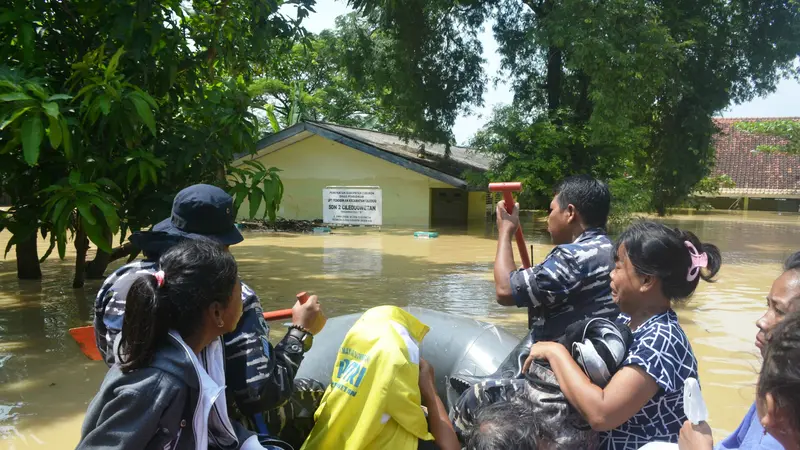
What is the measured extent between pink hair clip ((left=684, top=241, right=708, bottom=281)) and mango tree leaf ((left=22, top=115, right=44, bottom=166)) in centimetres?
318

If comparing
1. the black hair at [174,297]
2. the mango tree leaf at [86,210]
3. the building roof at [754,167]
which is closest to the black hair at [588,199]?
the black hair at [174,297]

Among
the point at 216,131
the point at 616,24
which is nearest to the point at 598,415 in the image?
the point at 216,131

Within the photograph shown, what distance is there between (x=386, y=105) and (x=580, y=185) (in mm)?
15154

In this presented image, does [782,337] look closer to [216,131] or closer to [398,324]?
[398,324]

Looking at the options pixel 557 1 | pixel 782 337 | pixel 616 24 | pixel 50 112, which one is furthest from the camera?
pixel 557 1

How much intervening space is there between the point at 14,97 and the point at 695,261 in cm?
355

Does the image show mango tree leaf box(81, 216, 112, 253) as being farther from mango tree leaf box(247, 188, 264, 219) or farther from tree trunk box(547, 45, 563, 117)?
tree trunk box(547, 45, 563, 117)

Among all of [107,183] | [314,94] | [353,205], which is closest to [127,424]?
[107,183]

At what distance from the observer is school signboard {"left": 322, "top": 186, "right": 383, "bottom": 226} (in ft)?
57.3

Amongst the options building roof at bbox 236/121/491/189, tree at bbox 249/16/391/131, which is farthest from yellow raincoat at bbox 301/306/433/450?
tree at bbox 249/16/391/131

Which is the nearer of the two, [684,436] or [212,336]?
[684,436]

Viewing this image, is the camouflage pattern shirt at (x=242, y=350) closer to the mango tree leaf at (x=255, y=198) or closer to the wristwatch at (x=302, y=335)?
the wristwatch at (x=302, y=335)

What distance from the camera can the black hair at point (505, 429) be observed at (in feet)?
5.74

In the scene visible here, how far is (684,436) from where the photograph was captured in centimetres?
149
